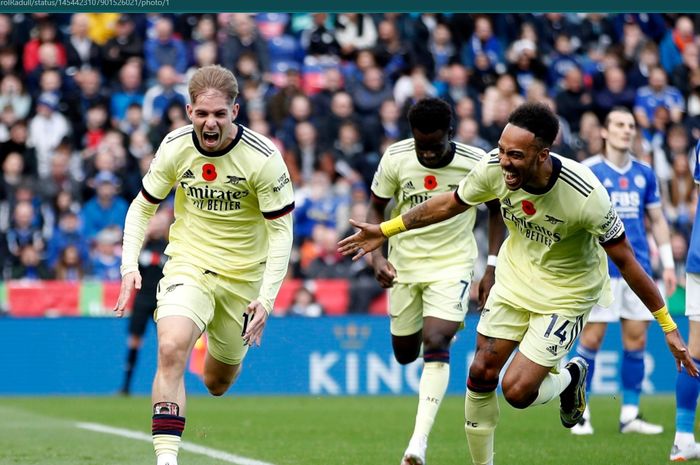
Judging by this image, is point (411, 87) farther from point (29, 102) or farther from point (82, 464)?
point (82, 464)

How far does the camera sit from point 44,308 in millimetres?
16859

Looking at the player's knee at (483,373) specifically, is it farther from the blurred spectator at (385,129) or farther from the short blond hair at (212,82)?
the blurred spectator at (385,129)

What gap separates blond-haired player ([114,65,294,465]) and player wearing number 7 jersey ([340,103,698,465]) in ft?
2.53

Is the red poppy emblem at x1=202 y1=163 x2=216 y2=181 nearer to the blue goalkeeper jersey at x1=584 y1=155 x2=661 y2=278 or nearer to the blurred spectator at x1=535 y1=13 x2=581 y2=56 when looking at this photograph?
the blue goalkeeper jersey at x1=584 y1=155 x2=661 y2=278

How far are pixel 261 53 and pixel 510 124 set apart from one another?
13.9 meters

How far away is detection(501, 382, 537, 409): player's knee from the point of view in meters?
7.86

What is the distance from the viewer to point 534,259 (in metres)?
7.99

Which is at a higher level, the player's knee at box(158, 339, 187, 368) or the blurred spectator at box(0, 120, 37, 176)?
the blurred spectator at box(0, 120, 37, 176)

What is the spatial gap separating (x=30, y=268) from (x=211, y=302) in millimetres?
10093

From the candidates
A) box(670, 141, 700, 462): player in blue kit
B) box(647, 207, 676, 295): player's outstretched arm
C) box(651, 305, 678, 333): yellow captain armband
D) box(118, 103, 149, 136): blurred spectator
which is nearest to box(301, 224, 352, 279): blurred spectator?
box(118, 103, 149, 136): blurred spectator

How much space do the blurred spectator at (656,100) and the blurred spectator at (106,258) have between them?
900 cm

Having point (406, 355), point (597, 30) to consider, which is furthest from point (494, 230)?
point (597, 30)

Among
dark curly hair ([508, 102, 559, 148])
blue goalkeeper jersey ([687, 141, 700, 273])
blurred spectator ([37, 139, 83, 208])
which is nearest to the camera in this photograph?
dark curly hair ([508, 102, 559, 148])

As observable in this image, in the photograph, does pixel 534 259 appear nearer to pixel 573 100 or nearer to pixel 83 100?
pixel 83 100
